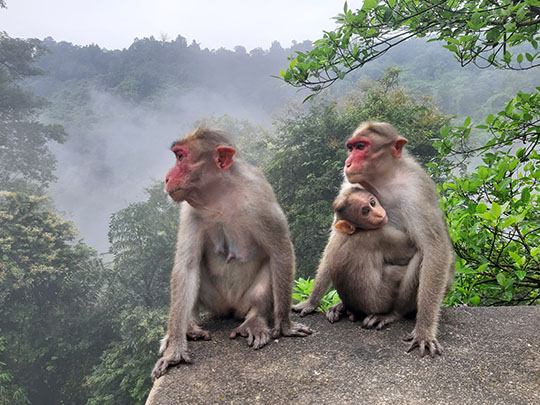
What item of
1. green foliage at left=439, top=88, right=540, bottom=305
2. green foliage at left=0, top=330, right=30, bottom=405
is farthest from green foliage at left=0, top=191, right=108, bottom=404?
green foliage at left=439, top=88, right=540, bottom=305

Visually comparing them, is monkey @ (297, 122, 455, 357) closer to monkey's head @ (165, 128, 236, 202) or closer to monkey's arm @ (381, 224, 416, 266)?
monkey's arm @ (381, 224, 416, 266)

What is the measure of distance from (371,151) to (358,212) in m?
0.39

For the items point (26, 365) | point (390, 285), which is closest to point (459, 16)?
point (390, 285)

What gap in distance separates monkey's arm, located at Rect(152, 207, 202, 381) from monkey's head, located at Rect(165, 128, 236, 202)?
0.26 metres

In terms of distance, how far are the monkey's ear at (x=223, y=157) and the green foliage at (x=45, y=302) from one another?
79.9ft

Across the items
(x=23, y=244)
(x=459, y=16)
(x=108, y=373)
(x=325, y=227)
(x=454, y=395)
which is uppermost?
(x=459, y=16)

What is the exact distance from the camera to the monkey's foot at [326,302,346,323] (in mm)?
2824

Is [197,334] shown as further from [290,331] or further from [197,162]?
[197,162]

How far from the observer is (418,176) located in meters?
2.59

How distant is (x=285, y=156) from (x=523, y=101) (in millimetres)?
17669

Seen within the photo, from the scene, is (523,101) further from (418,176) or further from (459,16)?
(418,176)

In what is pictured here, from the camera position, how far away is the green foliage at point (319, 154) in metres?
17.2

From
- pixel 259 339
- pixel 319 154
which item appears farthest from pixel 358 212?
pixel 319 154

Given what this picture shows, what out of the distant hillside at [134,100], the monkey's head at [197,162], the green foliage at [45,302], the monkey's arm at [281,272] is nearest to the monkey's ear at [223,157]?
the monkey's head at [197,162]
